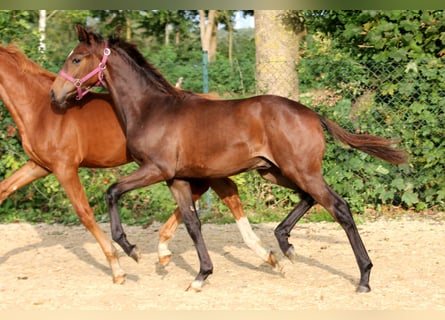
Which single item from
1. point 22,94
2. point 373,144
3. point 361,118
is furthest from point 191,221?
point 361,118

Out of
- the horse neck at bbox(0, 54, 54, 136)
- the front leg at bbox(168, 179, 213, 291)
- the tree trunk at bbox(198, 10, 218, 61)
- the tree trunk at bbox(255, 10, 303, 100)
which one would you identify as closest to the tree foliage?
the tree trunk at bbox(255, 10, 303, 100)

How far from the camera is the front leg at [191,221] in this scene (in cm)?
566

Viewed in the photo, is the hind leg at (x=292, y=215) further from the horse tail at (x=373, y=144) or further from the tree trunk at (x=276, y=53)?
the tree trunk at (x=276, y=53)

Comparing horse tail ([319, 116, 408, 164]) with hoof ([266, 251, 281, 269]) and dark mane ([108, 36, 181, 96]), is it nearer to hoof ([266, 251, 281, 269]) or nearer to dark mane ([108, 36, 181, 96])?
hoof ([266, 251, 281, 269])

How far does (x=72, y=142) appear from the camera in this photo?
621 centimetres

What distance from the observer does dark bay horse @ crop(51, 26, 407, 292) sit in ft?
17.8

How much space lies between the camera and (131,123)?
579cm

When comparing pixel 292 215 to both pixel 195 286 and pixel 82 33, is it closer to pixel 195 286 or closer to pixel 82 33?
pixel 195 286

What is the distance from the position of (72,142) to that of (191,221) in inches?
51.7

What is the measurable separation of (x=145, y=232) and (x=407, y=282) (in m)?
3.38

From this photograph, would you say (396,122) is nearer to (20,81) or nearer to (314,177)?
(314,177)

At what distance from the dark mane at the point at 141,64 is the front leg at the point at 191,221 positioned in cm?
78

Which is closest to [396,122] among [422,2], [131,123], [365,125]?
[365,125]

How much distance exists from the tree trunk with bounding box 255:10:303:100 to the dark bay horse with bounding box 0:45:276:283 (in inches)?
127
